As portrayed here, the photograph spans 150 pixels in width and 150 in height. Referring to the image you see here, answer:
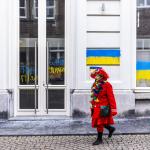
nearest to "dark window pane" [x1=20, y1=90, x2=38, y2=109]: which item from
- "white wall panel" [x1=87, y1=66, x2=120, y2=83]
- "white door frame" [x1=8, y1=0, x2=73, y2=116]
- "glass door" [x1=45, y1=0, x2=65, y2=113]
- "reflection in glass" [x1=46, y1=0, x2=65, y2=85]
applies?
"white door frame" [x1=8, y1=0, x2=73, y2=116]

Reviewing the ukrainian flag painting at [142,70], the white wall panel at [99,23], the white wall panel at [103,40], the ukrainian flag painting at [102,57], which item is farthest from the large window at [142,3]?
the ukrainian flag painting at [142,70]

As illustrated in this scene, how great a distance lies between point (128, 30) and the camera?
1322 centimetres

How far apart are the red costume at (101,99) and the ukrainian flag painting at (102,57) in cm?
306

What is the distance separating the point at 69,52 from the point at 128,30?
1.71 metres

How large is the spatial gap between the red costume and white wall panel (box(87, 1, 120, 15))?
3408 mm

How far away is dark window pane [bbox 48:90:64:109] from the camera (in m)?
13.6

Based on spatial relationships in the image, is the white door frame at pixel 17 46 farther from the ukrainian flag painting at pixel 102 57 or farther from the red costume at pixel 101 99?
the red costume at pixel 101 99

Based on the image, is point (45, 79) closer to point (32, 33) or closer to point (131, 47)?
point (32, 33)

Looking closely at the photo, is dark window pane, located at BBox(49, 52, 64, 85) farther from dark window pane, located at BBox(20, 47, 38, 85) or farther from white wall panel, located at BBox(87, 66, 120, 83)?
white wall panel, located at BBox(87, 66, 120, 83)

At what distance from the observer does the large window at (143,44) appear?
13.5m

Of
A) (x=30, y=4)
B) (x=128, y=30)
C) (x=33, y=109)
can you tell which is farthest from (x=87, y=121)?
(x=30, y=4)

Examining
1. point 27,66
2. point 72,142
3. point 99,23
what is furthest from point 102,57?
point 72,142

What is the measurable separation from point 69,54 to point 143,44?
6.81ft

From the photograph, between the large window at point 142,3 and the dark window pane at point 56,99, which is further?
the dark window pane at point 56,99
